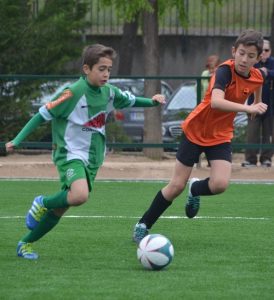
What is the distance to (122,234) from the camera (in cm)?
1017

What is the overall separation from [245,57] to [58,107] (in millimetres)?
1670

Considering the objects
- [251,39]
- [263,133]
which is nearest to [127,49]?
[263,133]

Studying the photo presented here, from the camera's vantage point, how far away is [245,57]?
A: 912 centimetres

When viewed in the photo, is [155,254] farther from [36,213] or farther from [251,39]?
[251,39]

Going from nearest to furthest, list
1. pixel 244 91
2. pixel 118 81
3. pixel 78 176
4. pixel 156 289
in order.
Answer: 1. pixel 156 289
2. pixel 78 176
3. pixel 244 91
4. pixel 118 81

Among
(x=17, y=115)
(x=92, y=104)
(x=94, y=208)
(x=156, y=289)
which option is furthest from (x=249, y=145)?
(x=156, y=289)

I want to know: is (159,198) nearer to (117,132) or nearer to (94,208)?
(94,208)

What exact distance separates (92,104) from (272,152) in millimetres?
9688

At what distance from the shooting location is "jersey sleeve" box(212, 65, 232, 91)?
29.8 feet

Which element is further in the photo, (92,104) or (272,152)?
(272,152)

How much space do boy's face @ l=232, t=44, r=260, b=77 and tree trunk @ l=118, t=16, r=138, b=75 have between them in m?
19.8

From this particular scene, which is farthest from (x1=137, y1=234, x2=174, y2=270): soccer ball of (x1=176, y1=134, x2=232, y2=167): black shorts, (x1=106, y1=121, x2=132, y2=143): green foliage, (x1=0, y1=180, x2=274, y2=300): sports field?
(x1=106, y1=121, x2=132, y2=143): green foliage

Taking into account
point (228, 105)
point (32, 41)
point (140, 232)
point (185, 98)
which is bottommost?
point (185, 98)

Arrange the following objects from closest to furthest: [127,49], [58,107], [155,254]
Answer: [155,254] < [58,107] < [127,49]
